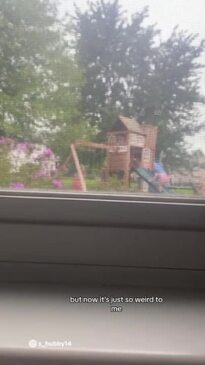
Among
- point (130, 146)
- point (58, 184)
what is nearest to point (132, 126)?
point (130, 146)

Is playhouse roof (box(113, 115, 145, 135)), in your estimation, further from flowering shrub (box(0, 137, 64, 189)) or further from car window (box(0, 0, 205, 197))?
flowering shrub (box(0, 137, 64, 189))

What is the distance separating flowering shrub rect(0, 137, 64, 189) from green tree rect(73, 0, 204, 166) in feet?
0.28

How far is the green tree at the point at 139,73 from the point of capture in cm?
75

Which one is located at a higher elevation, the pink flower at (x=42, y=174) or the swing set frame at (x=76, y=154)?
the swing set frame at (x=76, y=154)

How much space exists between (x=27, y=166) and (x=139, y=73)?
0.20 m

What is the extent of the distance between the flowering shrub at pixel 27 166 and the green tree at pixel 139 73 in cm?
9

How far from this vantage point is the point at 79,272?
772 mm

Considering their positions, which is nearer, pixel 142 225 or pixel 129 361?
pixel 129 361

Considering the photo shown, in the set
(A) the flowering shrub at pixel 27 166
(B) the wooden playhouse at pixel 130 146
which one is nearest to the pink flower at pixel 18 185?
(A) the flowering shrub at pixel 27 166

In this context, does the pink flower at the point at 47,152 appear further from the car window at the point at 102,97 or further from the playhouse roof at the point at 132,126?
the playhouse roof at the point at 132,126

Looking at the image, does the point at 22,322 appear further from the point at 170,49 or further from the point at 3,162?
the point at 170,49

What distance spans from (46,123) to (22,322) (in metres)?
0.27

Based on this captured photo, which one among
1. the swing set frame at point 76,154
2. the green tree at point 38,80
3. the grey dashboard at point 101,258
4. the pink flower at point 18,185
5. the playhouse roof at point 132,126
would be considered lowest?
the grey dashboard at point 101,258

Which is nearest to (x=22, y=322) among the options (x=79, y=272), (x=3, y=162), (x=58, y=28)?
(x=79, y=272)
